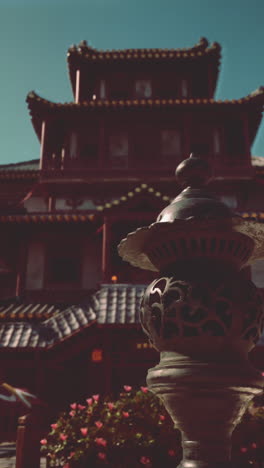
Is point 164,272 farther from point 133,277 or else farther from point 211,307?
point 133,277

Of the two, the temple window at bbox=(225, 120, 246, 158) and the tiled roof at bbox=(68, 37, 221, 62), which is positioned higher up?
the tiled roof at bbox=(68, 37, 221, 62)

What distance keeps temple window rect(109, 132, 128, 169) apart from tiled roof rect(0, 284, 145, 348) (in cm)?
640

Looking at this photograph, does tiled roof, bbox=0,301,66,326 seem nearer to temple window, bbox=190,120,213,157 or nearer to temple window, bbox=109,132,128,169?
temple window, bbox=109,132,128,169

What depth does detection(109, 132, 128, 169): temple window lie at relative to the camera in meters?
18.6

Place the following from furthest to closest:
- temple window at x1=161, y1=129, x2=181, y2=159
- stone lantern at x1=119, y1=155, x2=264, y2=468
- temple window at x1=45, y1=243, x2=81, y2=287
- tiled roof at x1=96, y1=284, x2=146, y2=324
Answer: temple window at x1=161, y1=129, x2=181, y2=159 < temple window at x1=45, y1=243, x2=81, y2=287 < tiled roof at x1=96, y1=284, x2=146, y2=324 < stone lantern at x1=119, y1=155, x2=264, y2=468

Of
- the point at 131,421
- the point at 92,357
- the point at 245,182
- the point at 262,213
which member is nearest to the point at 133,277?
the point at 92,357

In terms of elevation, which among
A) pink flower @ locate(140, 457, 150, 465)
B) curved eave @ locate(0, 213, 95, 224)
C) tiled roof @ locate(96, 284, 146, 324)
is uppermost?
curved eave @ locate(0, 213, 95, 224)

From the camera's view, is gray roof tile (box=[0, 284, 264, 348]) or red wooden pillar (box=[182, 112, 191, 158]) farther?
red wooden pillar (box=[182, 112, 191, 158])

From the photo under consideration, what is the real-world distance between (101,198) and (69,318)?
600cm

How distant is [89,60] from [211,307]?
1978cm

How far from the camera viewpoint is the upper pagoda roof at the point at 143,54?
20500 millimetres

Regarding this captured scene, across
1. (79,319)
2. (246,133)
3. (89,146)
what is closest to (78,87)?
(89,146)

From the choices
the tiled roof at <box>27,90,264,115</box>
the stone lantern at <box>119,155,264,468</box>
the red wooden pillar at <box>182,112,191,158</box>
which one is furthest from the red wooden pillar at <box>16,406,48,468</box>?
the tiled roof at <box>27,90,264,115</box>

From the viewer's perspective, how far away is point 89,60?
20828mm
